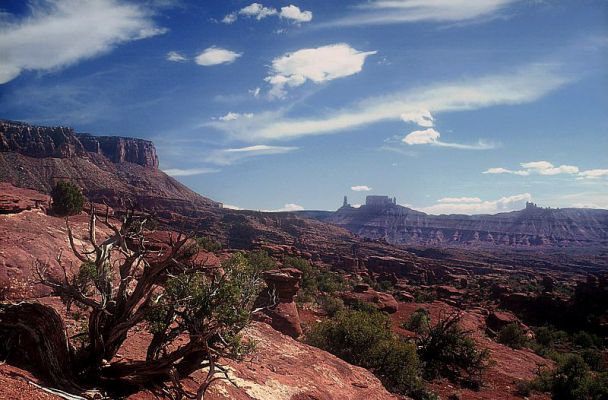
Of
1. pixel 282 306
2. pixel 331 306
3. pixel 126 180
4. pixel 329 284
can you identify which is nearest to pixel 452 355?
pixel 331 306

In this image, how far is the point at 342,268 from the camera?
73.3 m

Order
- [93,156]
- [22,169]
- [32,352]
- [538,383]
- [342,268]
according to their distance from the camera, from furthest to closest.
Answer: [93,156]
[22,169]
[342,268]
[538,383]
[32,352]

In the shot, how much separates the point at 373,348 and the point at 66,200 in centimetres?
3479

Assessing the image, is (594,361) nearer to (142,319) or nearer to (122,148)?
(142,319)

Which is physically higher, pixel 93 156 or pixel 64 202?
pixel 93 156

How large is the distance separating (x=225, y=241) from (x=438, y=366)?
70.6 m

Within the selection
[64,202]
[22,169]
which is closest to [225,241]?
[64,202]

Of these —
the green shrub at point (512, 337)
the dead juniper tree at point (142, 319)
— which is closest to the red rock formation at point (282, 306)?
the dead juniper tree at point (142, 319)

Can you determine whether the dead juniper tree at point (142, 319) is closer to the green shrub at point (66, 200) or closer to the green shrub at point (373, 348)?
the green shrub at point (373, 348)

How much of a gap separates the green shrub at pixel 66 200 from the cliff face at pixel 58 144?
304 ft

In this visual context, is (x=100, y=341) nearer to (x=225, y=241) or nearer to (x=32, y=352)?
(x=32, y=352)

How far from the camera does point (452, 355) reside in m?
23.3

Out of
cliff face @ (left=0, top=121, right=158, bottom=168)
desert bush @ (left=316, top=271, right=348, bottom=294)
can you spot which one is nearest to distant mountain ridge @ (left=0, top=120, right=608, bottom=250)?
cliff face @ (left=0, top=121, right=158, bottom=168)

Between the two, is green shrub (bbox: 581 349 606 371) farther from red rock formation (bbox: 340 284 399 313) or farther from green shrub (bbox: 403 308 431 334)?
red rock formation (bbox: 340 284 399 313)
